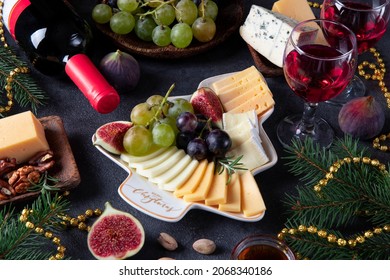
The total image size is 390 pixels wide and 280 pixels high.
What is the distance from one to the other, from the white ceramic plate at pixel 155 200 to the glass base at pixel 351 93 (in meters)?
0.29

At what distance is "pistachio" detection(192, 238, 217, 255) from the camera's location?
124 centimetres

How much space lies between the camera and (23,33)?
1.52m

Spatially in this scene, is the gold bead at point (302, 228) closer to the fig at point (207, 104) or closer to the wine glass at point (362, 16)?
the fig at point (207, 104)

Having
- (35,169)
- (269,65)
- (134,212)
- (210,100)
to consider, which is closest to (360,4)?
(269,65)

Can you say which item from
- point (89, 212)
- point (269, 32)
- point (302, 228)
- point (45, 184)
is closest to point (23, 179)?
point (45, 184)

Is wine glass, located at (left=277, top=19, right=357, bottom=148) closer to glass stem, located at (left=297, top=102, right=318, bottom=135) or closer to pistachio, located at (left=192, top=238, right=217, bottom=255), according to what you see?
glass stem, located at (left=297, top=102, right=318, bottom=135)

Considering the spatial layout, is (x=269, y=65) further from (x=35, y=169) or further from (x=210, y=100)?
(x=35, y=169)

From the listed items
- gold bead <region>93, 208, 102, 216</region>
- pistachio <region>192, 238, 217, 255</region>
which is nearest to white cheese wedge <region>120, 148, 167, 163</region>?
gold bead <region>93, 208, 102, 216</region>

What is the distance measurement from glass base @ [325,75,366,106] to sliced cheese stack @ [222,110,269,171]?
27 centimetres

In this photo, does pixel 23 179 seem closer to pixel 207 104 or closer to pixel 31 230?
pixel 31 230

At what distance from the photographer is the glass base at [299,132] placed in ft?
4.78

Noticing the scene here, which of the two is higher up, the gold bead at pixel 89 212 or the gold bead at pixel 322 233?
the gold bead at pixel 89 212

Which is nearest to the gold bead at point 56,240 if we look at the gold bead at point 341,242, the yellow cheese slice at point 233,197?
the yellow cheese slice at point 233,197

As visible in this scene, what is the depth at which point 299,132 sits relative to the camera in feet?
4.83
